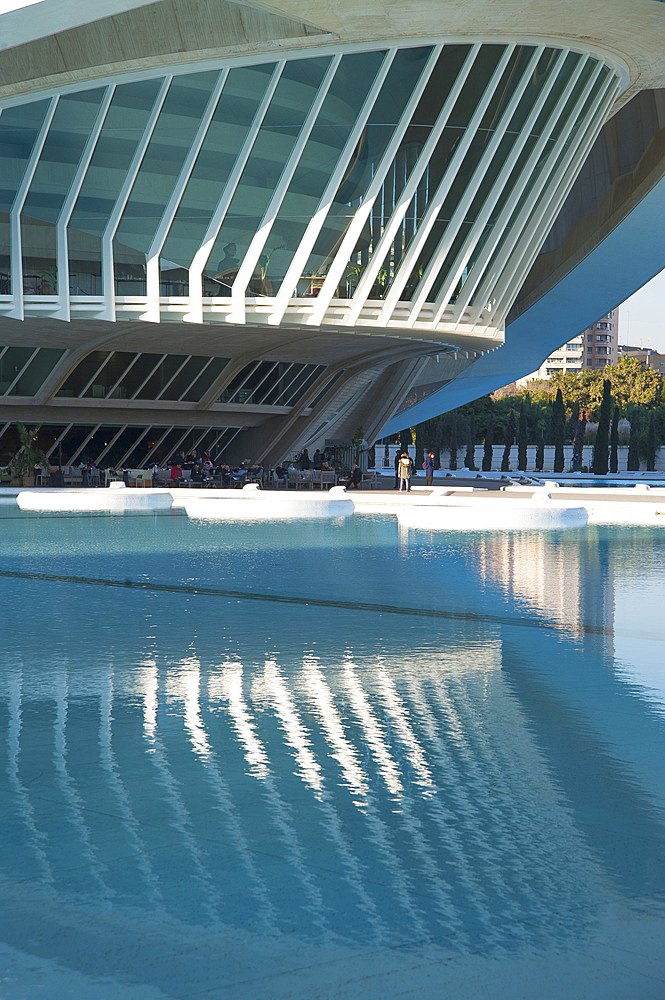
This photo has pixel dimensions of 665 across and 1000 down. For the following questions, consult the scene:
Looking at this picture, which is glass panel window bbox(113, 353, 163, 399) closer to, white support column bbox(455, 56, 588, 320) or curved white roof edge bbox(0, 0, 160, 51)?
white support column bbox(455, 56, 588, 320)

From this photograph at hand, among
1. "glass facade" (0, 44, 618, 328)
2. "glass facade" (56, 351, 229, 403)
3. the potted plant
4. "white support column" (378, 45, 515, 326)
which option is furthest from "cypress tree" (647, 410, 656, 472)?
the potted plant

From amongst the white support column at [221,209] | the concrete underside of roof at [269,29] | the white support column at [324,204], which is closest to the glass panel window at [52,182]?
the concrete underside of roof at [269,29]

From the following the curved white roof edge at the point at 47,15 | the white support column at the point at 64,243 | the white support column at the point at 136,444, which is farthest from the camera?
the white support column at the point at 136,444

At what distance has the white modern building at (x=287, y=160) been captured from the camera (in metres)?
26.4

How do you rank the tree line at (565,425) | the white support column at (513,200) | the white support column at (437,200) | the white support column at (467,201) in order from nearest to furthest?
the white support column at (437,200), the white support column at (467,201), the white support column at (513,200), the tree line at (565,425)

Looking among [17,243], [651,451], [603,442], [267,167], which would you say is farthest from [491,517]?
[651,451]

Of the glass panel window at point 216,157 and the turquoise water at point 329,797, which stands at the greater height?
the glass panel window at point 216,157

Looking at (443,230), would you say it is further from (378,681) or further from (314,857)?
(314,857)

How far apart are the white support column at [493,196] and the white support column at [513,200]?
0.34m

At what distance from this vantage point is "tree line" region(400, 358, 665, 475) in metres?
57.5

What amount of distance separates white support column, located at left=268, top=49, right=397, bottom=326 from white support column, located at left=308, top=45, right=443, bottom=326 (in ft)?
2.67

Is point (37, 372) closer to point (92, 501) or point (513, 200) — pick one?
point (92, 501)

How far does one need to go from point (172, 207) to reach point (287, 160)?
3386 millimetres

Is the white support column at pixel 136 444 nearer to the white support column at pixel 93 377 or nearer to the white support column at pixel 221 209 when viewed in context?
the white support column at pixel 93 377
